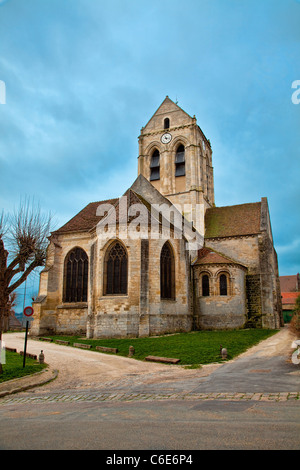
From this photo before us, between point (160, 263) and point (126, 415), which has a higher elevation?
point (160, 263)

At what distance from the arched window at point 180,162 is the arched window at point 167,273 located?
1219 cm

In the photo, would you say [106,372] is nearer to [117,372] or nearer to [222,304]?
[117,372]

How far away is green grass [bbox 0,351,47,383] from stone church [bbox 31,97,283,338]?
306 inches

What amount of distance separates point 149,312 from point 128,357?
6.51 metres

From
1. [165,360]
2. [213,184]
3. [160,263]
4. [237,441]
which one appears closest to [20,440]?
[237,441]

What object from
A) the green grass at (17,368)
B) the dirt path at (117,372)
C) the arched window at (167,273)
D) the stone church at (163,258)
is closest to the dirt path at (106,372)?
the dirt path at (117,372)

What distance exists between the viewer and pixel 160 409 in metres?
6.23

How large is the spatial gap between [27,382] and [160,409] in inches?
207

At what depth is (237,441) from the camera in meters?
4.25

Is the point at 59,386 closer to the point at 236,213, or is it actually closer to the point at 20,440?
the point at 20,440

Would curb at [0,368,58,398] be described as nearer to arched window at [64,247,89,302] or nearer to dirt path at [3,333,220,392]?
dirt path at [3,333,220,392]

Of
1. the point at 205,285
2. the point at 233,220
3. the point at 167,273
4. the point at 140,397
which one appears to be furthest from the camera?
the point at 233,220

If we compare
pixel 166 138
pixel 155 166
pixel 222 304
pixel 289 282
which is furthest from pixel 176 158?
pixel 289 282

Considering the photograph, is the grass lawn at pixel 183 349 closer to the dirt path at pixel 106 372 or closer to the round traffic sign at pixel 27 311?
the dirt path at pixel 106 372
